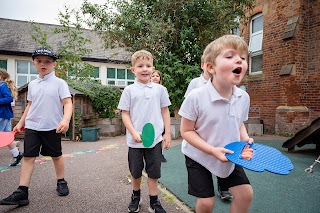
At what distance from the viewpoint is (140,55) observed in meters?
2.94

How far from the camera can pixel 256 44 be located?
1138 centimetres

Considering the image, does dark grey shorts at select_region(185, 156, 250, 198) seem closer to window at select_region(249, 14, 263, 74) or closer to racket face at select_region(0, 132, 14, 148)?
racket face at select_region(0, 132, 14, 148)

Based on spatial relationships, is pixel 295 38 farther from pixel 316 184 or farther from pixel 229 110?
pixel 229 110

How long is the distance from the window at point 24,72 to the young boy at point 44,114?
2014 centimetres

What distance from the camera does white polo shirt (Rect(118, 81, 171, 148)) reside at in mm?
2873

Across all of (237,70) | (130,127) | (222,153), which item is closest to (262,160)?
(222,153)

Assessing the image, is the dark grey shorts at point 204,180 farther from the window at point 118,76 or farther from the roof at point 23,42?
the window at point 118,76

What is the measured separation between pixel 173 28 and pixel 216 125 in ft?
24.8

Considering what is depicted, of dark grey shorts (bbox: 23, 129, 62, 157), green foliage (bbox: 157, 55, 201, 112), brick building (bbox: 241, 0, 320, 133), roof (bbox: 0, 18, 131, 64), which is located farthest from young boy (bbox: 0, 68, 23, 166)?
roof (bbox: 0, 18, 131, 64)

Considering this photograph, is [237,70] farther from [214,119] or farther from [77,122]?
[77,122]

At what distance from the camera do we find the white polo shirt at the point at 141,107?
2.87 metres

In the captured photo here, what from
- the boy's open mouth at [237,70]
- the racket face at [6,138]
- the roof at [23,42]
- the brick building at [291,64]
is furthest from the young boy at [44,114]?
the roof at [23,42]

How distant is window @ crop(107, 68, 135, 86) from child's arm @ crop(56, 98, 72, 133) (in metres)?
20.9

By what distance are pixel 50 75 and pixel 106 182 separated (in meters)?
1.86
